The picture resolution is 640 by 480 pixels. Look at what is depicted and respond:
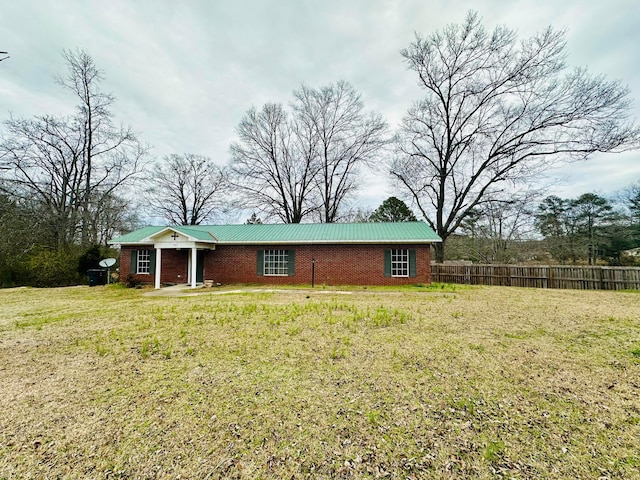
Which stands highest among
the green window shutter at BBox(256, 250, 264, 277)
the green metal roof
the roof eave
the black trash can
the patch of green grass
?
the green metal roof

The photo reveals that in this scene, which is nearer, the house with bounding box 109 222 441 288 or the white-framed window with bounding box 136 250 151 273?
the house with bounding box 109 222 441 288

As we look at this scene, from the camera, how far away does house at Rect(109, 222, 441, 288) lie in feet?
47.6

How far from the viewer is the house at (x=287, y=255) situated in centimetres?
1452

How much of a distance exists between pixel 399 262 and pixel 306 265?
4739mm

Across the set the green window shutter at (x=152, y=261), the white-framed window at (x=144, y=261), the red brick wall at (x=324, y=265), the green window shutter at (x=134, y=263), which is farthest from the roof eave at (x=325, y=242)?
the green window shutter at (x=134, y=263)

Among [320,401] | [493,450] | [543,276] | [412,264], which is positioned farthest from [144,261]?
[543,276]

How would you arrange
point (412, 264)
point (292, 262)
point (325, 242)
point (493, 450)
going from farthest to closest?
point (292, 262), point (325, 242), point (412, 264), point (493, 450)

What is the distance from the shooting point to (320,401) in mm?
3363

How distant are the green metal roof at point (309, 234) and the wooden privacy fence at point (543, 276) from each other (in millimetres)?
4000

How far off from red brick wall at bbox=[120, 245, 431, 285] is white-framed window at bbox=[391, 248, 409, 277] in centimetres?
25

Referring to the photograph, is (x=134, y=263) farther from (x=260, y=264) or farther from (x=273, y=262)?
(x=273, y=262)

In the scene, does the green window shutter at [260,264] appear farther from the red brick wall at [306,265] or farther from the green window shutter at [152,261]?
the green window shutter at [152,261]

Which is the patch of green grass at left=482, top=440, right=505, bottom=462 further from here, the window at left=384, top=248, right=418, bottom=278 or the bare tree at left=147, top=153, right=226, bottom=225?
the bare tree at left=147, top=153, right=226, bottom=225

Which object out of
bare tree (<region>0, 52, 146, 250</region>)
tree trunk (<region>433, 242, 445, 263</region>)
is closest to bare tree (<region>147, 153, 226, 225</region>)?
bare tree (<region>0, 52, 146, 250</region>)
